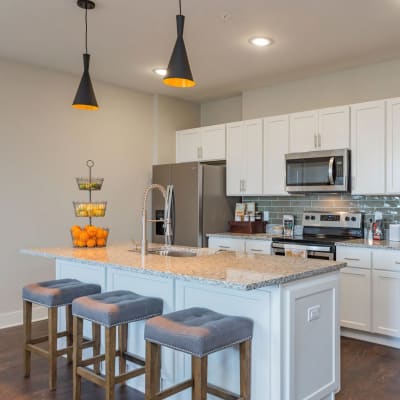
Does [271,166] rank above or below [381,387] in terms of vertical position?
above

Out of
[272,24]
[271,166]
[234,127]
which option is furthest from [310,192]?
[272,24]

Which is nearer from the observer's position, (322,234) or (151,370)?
(151,370)

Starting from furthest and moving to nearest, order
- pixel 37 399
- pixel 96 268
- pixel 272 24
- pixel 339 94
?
pixel 339 94 → pixel 272 24 → pixel 96 268 → pixel 37 399

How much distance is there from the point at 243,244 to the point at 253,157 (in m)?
1.04

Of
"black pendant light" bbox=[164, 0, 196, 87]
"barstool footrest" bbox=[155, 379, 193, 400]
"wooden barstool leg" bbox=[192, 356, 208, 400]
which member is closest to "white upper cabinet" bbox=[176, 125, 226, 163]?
"black pendant light" bbox=[164, 0, 196, 87]

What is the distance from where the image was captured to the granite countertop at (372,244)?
378 cm

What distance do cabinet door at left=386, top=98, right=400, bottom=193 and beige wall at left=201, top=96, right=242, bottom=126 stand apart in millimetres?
2213

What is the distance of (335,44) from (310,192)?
60.0 inches

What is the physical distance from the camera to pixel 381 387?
3.00 m

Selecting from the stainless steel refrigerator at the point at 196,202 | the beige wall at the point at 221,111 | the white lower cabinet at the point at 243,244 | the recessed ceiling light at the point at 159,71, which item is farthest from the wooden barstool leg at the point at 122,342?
the beige wall at the point at 221,111

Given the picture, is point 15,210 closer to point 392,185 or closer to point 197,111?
point 197,111

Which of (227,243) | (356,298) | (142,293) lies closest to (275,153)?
(227,243)

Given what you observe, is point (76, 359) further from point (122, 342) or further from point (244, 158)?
point (244, 158)

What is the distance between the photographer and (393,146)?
410 cm
